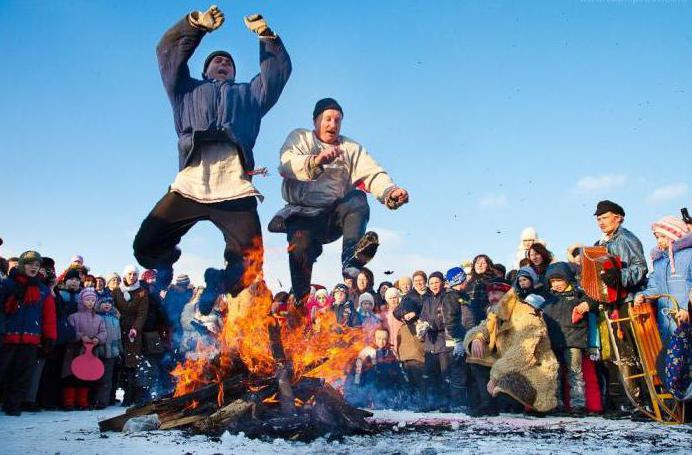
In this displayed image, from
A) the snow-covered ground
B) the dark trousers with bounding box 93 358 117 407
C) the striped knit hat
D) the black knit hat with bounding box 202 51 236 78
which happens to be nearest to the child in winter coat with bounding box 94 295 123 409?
the dark trousers with bounding box 93 358 117 407

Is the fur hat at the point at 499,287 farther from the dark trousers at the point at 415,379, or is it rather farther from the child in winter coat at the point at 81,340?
the child in winter coat at the point at 81,340

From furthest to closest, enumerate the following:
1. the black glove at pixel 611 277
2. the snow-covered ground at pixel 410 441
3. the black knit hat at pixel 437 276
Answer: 1. the black knit hat at pixel 437 276
2. the black glove at pixel 611 277
3. the snow-covered ground at pixel 410 441

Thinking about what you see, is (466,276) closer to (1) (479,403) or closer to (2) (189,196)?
(1) (479,403)

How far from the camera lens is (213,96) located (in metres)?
5.69

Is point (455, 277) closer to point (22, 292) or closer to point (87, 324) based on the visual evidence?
point (87, 324)

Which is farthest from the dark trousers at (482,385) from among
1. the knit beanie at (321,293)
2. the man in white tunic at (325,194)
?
the knit beanie at (321,293)

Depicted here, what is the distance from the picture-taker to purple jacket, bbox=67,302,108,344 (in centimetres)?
861

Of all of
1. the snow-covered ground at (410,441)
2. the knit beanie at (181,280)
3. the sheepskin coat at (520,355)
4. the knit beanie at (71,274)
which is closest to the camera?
the snow-covered ground at (410,441)

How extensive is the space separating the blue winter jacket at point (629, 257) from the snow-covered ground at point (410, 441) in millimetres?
1438

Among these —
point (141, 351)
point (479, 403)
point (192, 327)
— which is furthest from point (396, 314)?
point (141, 351)

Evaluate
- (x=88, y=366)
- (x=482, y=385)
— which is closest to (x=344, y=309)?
(x=482, y=385)

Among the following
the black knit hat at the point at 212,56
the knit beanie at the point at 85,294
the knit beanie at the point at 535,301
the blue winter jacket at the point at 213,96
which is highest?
the black knit hat at the point at 212,56

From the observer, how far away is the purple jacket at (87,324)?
339 inches

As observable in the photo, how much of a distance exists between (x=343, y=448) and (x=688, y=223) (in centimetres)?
462
